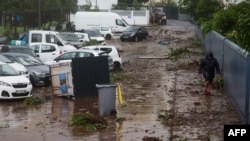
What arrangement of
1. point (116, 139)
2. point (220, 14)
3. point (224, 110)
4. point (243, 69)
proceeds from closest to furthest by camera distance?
1. point (116, 139)
2. point (243, 69)
3. point (224, 110)
4. point (220, 14)

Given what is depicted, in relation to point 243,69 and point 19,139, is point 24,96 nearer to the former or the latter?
point 19,139

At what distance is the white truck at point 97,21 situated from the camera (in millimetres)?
61719

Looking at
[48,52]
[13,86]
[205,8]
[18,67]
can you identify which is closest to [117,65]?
[48,52]

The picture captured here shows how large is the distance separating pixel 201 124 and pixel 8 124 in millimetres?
5741

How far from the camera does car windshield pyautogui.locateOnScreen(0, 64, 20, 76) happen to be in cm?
2146

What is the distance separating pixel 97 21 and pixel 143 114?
149 feet

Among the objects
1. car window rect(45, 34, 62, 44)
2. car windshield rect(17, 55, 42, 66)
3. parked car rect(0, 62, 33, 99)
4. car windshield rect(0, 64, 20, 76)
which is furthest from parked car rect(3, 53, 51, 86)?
car window rect(45, 34, 62, 44)

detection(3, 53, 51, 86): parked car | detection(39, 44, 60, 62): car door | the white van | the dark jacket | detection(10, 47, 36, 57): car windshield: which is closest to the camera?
the dark jacket

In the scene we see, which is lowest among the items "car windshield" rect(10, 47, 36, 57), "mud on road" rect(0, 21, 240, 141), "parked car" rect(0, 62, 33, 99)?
"mud on road" rect(0, 21, 240, 141)

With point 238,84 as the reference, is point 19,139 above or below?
below

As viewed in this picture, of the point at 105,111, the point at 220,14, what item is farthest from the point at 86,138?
the point at 220,14

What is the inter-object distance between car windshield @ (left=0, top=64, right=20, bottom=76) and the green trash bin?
589cm

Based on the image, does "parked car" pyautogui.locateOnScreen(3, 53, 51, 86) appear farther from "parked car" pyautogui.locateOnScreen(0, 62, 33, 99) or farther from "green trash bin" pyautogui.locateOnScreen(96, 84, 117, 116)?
"green trash bin" pyautogui.locateOnScreen(96, 84, 117, 116)

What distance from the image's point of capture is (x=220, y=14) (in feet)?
101
